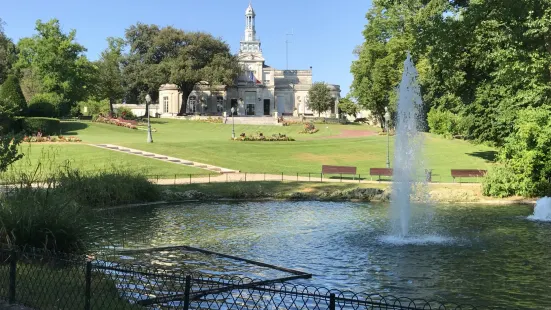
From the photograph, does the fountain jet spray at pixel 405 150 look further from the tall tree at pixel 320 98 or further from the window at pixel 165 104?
the window at pixel 165 104

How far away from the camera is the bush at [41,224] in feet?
33.7

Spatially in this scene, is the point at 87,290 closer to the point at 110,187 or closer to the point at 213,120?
the point at 110,187

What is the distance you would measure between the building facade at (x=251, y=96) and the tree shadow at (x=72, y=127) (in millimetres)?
37219

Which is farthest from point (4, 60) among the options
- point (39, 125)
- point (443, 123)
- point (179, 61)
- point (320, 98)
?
point (443, 123)

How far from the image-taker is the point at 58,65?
217ft

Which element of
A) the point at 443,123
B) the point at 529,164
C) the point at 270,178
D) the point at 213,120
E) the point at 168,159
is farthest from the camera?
the point at 213,120

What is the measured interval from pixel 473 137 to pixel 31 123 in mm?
36482

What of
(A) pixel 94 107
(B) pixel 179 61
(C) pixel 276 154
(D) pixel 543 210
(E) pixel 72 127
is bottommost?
(D) pixel 543 210

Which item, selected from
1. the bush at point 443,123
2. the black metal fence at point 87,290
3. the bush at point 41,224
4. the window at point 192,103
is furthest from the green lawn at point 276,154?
the window at point 192,103

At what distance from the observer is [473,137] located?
127 feet

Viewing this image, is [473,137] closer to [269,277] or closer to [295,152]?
[295,152]

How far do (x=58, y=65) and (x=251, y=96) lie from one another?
43.8m

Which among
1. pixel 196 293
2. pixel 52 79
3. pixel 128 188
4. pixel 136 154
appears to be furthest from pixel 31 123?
pixel 196 293

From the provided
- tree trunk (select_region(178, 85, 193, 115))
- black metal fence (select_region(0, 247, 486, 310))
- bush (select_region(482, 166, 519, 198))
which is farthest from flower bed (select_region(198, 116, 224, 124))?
black metal fence (select_region(0, 247, 486, 310))
